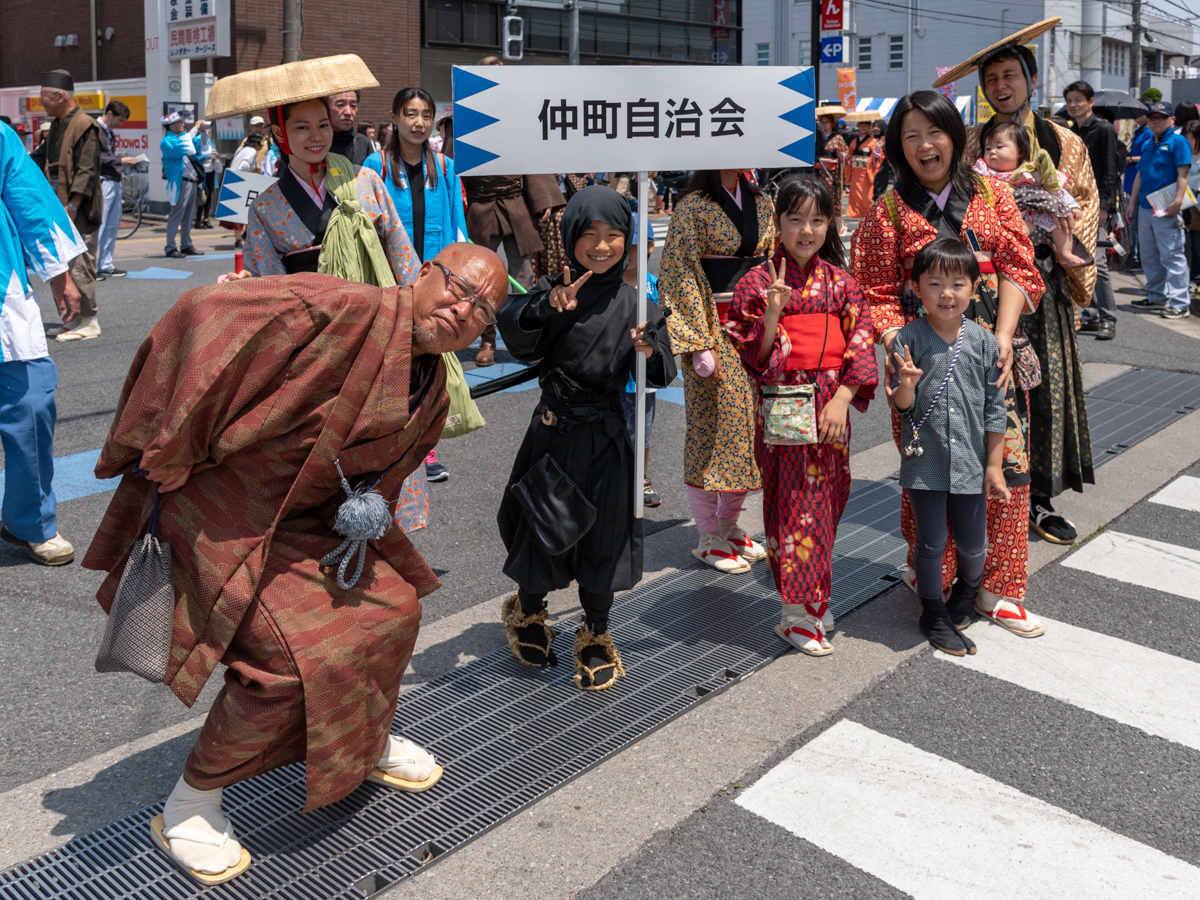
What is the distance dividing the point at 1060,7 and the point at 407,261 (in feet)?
179

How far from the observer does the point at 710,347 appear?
4.38 m

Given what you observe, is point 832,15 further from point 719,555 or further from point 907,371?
point 907,371

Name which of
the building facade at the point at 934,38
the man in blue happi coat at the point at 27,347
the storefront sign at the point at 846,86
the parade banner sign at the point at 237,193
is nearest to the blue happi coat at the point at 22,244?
the man in blue happi coat at the point at 27,347

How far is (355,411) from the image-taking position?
2.44 metres

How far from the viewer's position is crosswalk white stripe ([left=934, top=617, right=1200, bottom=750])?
11.5ft

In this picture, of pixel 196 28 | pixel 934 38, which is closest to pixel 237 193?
pixel 196 28

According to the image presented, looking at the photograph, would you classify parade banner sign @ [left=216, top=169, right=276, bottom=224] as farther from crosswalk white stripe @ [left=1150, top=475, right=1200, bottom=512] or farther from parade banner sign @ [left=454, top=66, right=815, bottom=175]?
crosswalk white stripe @ [left=1150, top=475, right=1200, bottom=512]

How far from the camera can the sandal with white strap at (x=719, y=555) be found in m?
4.70

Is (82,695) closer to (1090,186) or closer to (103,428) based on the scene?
(103,428)

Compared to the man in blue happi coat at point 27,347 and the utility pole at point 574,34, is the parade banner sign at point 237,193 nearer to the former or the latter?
the man in blue happi coat at point 27,347

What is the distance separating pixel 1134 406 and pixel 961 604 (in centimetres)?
404

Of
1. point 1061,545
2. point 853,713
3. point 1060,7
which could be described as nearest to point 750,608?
point 853,713

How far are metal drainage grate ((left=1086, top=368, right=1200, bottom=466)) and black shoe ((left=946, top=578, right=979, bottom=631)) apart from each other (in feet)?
8.01

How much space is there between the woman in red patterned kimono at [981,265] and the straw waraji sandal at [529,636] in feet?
4.78
